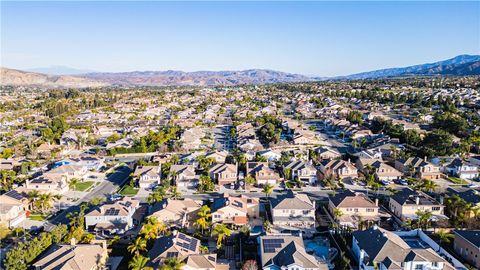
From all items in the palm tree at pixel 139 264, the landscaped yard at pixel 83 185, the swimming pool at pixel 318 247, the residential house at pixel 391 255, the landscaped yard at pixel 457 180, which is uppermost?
the palm tree at pixel 139 264

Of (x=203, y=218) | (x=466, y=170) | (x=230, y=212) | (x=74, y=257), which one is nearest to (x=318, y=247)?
(x=230, y=212)

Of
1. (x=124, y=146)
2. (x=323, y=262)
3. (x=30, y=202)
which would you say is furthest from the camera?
(x=124, y=146)

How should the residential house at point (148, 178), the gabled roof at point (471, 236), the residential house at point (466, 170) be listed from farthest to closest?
1. the residential house at point (466, 170)
2. the residential house at point (148, 178)
3. the gabled roof at point (471, 236)

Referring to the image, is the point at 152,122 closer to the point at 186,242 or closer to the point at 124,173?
the point at 124,173

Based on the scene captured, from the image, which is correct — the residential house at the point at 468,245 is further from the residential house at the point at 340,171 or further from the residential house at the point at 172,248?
the residential house at the point at 172,248

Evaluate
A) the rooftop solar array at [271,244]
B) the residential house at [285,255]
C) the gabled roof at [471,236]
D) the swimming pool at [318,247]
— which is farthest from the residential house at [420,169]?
the rooftop solar array at [271,244]

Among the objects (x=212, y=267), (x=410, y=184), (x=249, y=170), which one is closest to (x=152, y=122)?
(x=249, y=170)
